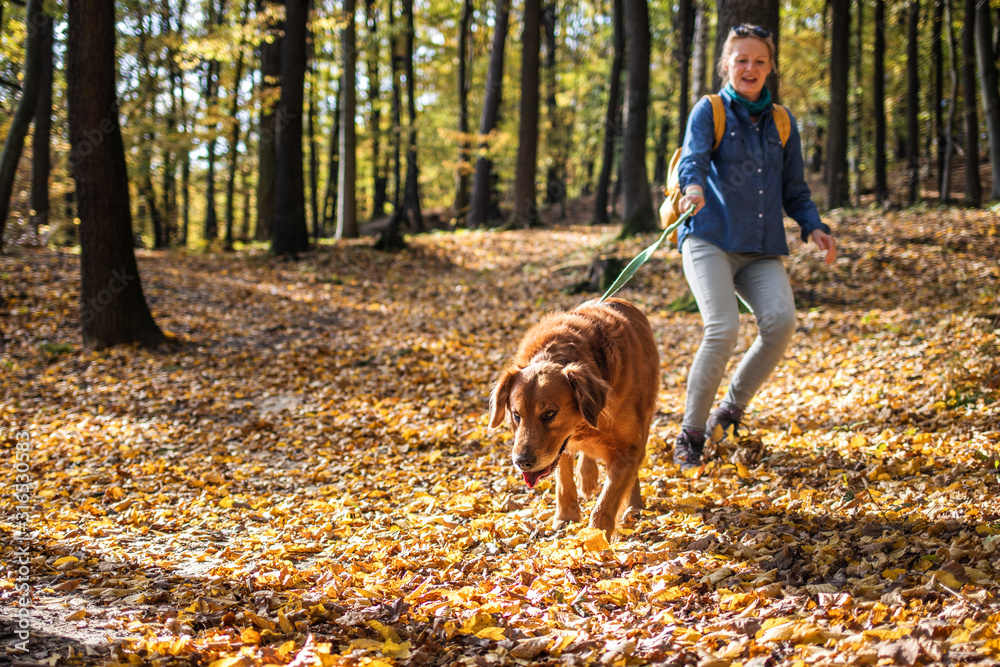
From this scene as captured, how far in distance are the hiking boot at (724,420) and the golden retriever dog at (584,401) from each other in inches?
38.5

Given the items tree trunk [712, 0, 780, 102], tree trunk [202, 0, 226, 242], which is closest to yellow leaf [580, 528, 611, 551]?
tree trunk [712, 0, 780, 102]

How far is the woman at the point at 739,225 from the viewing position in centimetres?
436

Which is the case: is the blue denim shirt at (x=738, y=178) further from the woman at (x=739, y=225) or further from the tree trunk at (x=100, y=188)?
the tree trunk at (x=100, y=188)

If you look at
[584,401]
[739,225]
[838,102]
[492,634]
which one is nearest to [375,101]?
[838,102]

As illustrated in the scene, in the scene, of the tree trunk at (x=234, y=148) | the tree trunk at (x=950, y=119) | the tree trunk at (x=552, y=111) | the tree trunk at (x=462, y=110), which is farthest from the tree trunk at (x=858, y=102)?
the tree trunk at (x=234, y=148)

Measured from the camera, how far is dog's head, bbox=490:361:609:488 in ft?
10.4

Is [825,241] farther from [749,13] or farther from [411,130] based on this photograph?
[411,130]

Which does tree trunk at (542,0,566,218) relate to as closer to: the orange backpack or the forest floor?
the forest floor

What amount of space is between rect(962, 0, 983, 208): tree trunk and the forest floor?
18.3 ft

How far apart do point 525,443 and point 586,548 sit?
0.79 metres

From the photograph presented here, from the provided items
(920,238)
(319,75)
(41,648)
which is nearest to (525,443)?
(41,648)

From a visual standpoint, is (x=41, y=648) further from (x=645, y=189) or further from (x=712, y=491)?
(x=645, y=189)

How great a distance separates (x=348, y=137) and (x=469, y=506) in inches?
633

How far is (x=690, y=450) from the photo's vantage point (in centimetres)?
471
